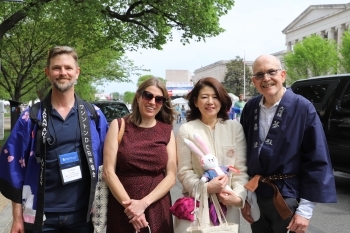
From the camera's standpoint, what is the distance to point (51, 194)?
7.89 ft

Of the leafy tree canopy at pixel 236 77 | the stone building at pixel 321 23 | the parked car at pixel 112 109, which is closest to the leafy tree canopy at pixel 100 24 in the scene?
the parked car at pixel 112 109

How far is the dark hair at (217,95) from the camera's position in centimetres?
263

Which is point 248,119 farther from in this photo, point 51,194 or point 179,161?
point 51,194

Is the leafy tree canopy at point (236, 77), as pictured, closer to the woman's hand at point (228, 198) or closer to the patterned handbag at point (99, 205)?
the woman's hand at point (228, 198)

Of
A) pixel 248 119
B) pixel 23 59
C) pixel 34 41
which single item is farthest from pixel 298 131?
pixel 23 59

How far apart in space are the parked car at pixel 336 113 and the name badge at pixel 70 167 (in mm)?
4834

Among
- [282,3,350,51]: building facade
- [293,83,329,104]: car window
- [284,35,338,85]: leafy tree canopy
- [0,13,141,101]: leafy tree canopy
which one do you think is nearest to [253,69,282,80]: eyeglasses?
[293,83,329,104]: car window

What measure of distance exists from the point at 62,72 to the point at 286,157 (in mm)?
1521

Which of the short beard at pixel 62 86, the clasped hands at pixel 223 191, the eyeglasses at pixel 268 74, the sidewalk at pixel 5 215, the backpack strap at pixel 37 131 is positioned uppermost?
the eyeglasses at pixel 268 74

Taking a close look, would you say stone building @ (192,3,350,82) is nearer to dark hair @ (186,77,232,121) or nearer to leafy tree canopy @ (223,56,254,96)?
leafy tree canopy @ (223,56,254,96)

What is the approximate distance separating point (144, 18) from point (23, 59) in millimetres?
6869

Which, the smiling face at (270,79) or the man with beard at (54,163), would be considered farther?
the smiling face at (270,79)

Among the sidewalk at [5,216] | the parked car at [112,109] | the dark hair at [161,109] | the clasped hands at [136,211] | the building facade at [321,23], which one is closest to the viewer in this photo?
the clasped hands at [136,211]

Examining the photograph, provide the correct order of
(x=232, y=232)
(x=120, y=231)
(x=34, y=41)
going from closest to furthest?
1. (x=232, y=232)
2. (x=120, y=231)
3. (x=34, y=41)
